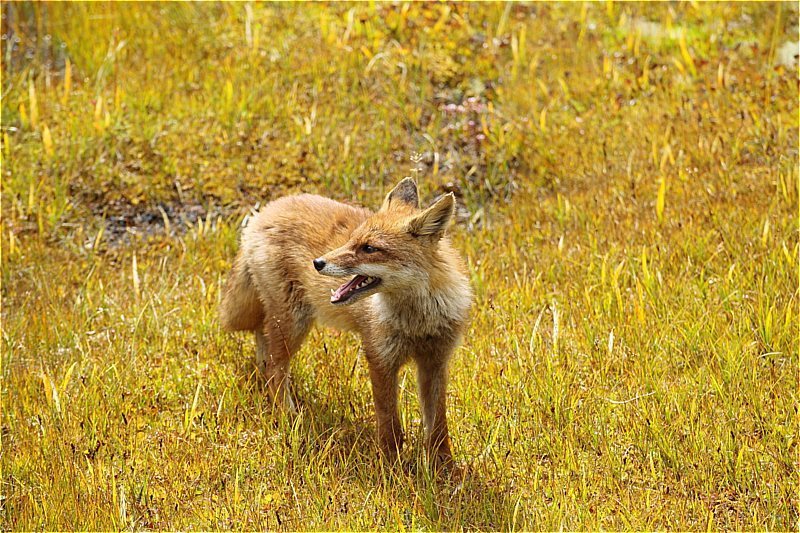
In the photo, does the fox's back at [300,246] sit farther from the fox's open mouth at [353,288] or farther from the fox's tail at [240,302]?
the fox's open mouth at [353,288]

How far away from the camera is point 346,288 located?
452cm

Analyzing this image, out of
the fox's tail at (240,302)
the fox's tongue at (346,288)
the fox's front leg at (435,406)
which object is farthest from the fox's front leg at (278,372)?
the fox's tongue at (346,288)

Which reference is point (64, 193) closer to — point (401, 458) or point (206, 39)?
point (206, 39)

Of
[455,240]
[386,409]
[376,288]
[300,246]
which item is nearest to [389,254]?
[376,288]

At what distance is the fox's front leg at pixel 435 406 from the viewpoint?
4770mm

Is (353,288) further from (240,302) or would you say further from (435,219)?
(240,302)

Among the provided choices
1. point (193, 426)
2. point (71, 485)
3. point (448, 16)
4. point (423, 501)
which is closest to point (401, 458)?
point (423, 501)

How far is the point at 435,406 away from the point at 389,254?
2.97ft

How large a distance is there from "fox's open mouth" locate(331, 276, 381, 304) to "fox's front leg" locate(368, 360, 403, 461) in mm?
494

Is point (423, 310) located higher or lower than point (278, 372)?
higher

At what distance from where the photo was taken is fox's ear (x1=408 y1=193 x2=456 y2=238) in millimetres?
4418

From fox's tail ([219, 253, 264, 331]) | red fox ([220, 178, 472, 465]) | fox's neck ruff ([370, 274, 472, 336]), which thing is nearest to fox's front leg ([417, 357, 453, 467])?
red fox ([220, 178, 472, 465])

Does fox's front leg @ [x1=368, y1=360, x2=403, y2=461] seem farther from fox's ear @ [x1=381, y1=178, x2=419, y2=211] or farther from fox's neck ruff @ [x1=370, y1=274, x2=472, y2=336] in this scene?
fox's ear @ [x1=381, y1=178, x2=419, y2=211]

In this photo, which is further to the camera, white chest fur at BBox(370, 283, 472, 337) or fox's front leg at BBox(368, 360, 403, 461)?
fox's front leg at BBox(368, 360, 403, 461)
